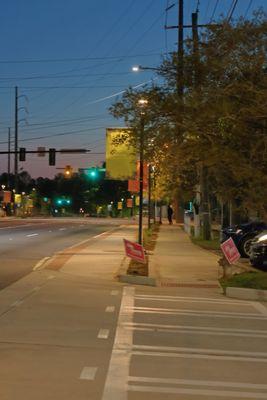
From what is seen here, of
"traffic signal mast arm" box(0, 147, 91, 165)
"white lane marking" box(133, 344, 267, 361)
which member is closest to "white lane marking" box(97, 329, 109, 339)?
"white lane marking" box(133, 344, 267, 361)

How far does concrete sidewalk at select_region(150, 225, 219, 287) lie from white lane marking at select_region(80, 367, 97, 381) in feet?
30.2

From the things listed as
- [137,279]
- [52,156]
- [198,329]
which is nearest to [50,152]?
[52,156]

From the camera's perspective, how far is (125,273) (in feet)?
57.5

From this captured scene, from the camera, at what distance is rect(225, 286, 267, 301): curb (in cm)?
1409

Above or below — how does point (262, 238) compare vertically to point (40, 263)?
above

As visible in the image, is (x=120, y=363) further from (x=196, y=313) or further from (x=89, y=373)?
(x=196, y=313)

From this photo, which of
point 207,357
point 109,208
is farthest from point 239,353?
point 109,208

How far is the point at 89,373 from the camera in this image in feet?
23.1

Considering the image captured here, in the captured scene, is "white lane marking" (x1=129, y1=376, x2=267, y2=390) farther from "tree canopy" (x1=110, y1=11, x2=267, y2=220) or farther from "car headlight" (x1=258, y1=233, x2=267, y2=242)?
"car headlight" (x1=258, y1=233, x2=267, y2=242)

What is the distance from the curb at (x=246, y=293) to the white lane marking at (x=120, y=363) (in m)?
3.69

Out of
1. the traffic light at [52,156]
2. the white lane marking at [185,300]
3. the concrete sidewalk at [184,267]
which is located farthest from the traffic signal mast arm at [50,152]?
the white lane marking at [185,300]

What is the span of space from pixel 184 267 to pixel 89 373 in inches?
524

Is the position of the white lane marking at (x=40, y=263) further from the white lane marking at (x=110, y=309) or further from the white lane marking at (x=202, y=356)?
the white lane marking at (x=202, y=356)

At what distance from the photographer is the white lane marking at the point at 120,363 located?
6.31 m
